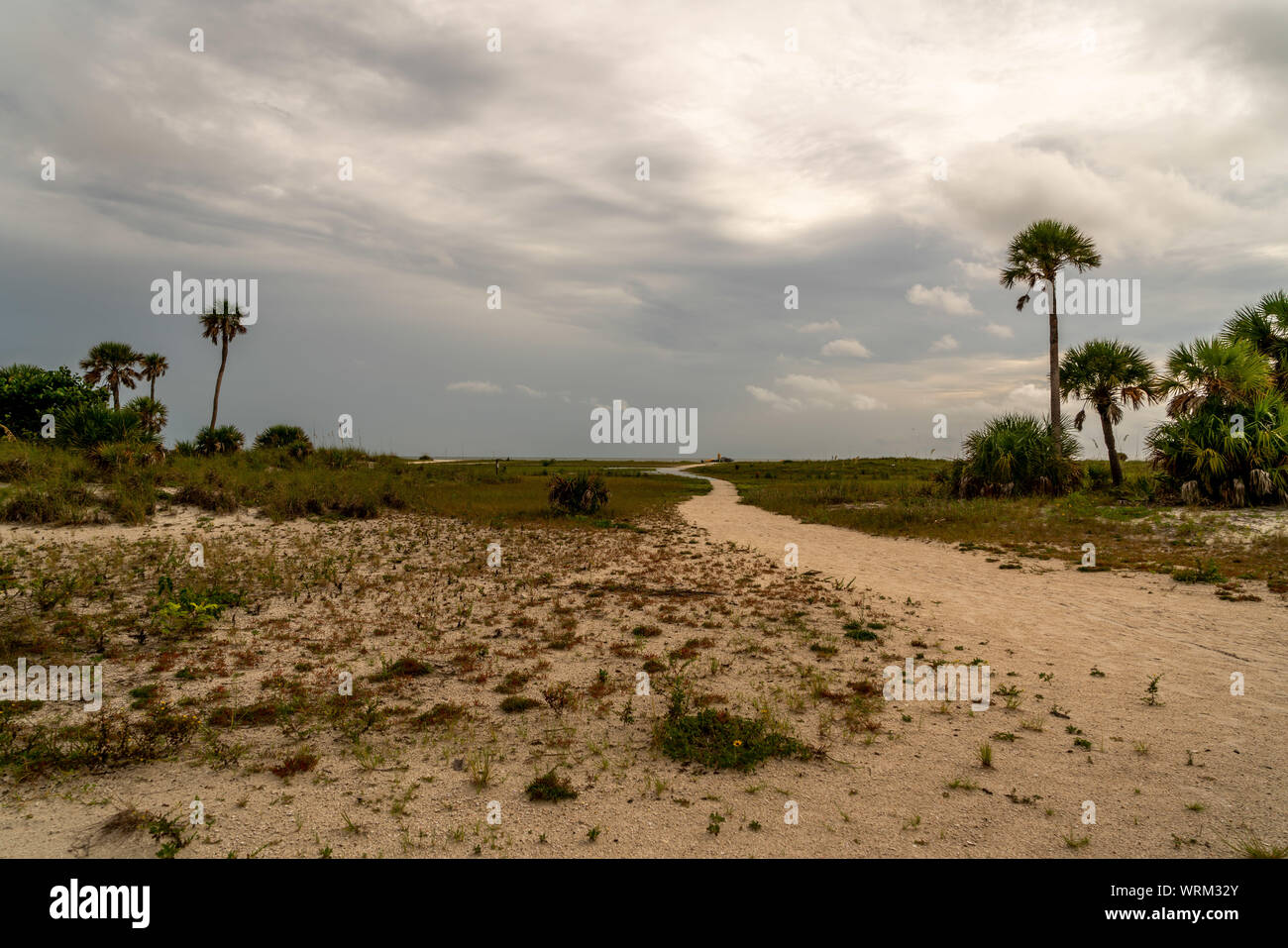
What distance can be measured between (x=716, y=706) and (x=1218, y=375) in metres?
25.6

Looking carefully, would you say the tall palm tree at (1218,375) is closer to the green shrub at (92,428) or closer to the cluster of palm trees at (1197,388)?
the cluster of palm trees at (1197,388)

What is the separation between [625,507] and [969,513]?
14045mm

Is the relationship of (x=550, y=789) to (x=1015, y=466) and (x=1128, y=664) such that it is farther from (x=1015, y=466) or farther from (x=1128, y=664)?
(x=1015, y=466)

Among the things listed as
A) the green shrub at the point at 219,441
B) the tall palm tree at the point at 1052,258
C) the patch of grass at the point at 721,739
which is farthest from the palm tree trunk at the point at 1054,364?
the green shrub at the point at 219,441

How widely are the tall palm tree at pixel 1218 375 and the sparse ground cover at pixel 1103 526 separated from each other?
305 centimetres

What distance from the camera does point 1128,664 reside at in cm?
748

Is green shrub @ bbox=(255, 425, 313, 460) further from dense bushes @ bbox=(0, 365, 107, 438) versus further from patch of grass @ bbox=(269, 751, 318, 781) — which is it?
patch of grass @ bbox=(269, 751, 318, 781)

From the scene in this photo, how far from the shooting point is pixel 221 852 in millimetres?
3846

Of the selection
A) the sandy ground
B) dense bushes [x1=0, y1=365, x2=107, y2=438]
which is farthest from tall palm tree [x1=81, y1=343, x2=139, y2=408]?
the sandy ground

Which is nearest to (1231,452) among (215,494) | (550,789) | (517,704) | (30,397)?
(517,704)

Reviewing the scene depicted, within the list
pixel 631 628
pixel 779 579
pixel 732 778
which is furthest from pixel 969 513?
pixel 732 778

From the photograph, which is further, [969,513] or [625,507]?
[625,507]

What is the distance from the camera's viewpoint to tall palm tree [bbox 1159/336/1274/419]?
69.4 feet

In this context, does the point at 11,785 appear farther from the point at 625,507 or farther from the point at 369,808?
the point at 625,507
